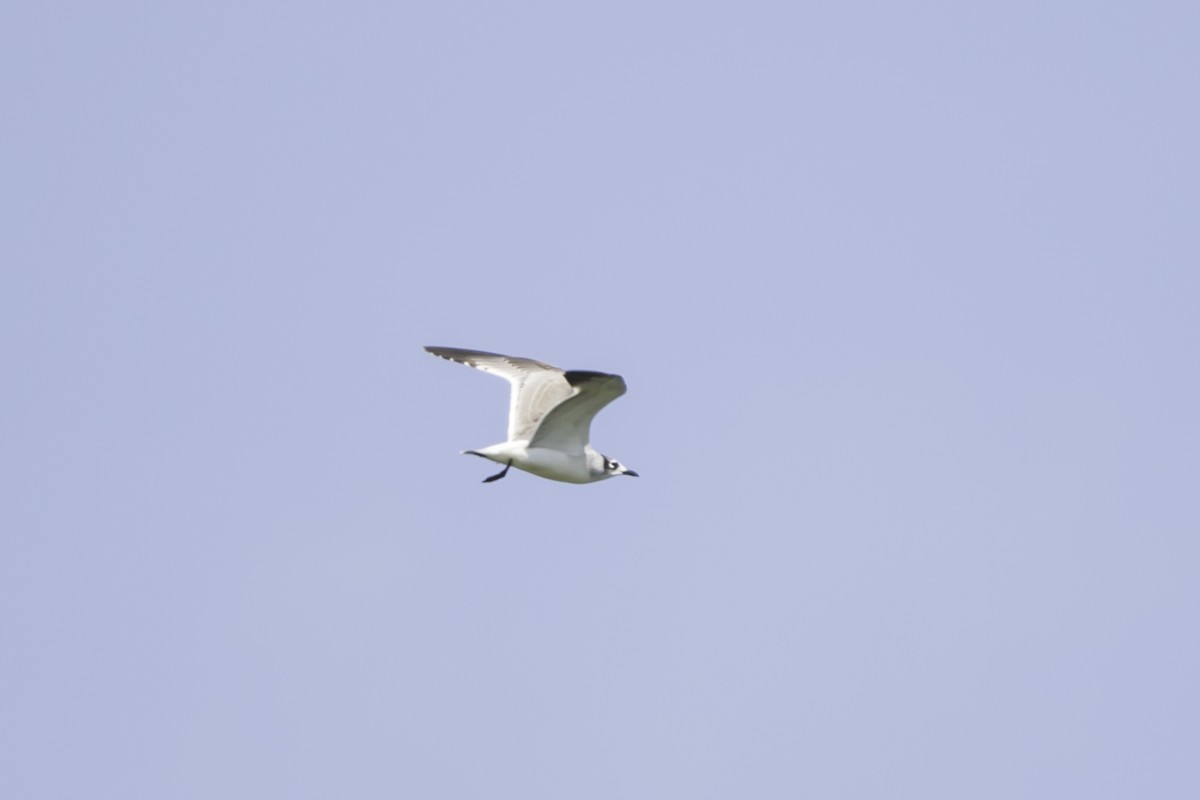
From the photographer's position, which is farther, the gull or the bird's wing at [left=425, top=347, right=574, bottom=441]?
the bird's wing at [left=425, top=347, right=574, bottom=441]

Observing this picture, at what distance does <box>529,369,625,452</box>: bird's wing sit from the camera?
1628 cm

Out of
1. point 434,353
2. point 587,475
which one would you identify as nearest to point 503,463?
point 587,475

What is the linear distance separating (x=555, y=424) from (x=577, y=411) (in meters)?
0.38

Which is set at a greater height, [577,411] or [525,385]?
[525,385]

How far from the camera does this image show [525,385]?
63.4 ft

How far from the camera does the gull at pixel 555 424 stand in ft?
55.0

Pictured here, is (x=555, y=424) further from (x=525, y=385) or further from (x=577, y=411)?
(x=525, y=385)

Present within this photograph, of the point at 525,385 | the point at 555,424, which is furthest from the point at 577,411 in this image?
the point at 525,385

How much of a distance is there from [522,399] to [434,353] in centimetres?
285

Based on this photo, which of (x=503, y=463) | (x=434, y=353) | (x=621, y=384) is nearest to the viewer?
(x=621, y=384)

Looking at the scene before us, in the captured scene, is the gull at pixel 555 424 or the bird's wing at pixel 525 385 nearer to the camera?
the gull at pixel 555 424

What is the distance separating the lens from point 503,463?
58.7ft

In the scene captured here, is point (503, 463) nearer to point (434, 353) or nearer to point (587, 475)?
point (587, 475)

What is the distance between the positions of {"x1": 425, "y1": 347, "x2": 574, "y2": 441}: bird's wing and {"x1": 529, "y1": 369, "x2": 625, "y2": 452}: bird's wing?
0.24m
